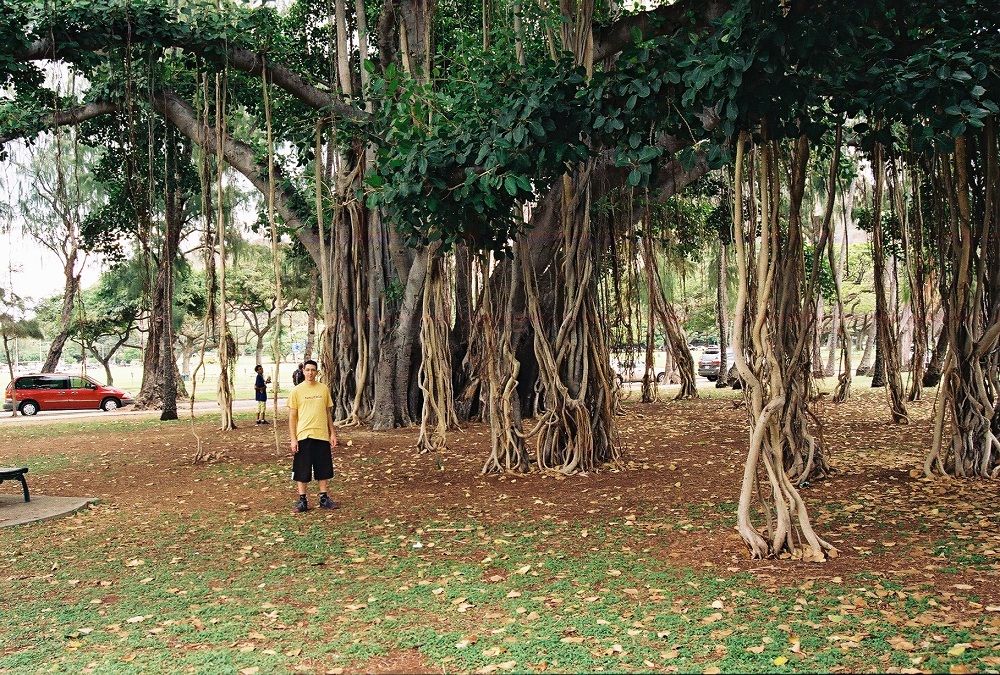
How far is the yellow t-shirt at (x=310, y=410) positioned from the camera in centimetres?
646

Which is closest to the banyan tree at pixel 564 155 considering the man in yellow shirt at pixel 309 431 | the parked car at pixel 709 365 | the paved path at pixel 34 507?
the man in yellow shirt at pixel 309 431

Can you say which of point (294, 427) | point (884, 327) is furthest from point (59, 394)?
point (884, 327)

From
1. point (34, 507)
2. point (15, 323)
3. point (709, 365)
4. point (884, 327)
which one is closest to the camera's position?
point (34, 507)

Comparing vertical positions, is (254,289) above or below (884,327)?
above

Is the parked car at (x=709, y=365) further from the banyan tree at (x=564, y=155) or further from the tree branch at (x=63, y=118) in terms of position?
the tree branch at (x=63, y=118)

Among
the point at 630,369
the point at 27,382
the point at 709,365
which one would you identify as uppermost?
the point at 27,382

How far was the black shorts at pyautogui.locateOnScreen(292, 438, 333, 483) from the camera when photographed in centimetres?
646

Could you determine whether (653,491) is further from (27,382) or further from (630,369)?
(27,382)

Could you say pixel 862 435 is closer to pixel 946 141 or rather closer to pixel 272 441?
pixel 946 141

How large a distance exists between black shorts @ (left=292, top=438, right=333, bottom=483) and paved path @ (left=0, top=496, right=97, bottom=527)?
1894mm

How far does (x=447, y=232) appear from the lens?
20.6 ft

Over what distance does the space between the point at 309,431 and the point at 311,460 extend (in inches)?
9.0

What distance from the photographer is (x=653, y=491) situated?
6.89 metres

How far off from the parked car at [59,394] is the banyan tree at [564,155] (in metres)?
10.7
